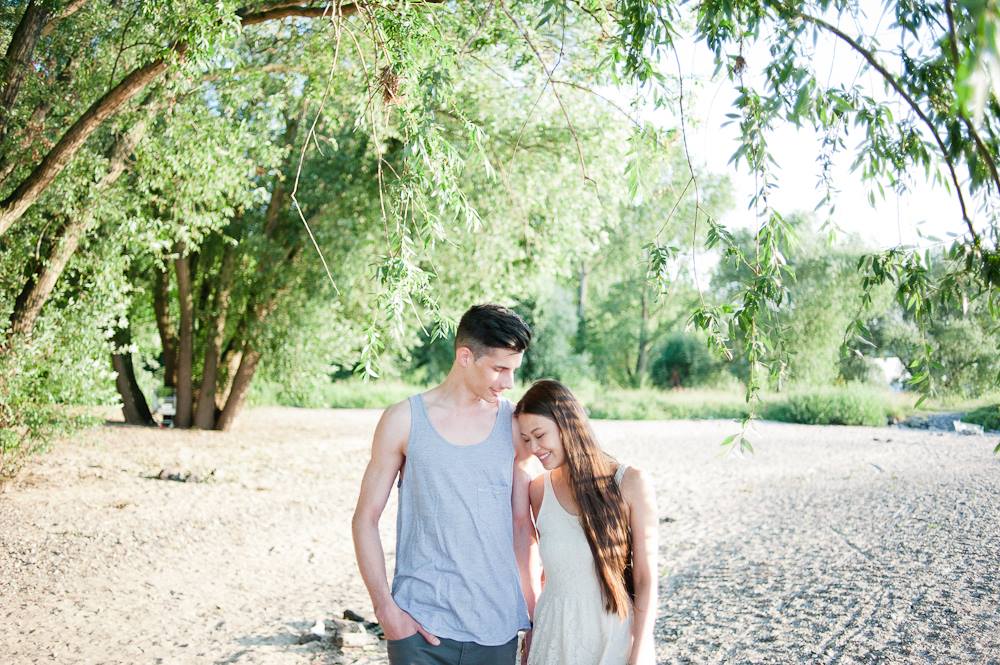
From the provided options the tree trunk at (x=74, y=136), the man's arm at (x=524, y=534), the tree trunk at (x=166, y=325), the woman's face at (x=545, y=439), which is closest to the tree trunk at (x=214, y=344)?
the tree trunk at (x=166, y=325)

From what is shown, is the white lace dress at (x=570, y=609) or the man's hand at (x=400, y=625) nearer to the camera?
the man's hand at (x=400, y=625)

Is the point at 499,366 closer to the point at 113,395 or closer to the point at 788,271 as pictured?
the point at 788,271

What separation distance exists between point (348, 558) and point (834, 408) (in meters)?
17.0

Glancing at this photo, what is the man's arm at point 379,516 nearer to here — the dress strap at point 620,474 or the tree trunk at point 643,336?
the dress strap at point 620,474

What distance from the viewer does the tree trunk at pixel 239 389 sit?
1590 cm

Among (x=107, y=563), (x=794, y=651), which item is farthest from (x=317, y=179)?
(x=794, y=651)

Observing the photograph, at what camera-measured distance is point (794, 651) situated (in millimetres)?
5043

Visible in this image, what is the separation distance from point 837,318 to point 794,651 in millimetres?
29746

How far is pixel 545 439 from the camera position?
2732mm

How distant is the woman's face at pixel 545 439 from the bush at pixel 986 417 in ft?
62.6

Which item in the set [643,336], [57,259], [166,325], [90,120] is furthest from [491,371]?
[643,336]

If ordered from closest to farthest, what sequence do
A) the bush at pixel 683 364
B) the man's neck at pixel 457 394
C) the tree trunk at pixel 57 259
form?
the man's neck at pixel 457 394, the tree trunk at pixel 57 259, the bush at pixel 683 364

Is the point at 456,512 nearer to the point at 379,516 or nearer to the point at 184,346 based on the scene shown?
the point at 379,516

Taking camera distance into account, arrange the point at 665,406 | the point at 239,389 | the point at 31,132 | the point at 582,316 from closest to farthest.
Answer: the point at 31,132
the point at 239,389
the point at 665,406
the point at 582,316
